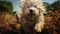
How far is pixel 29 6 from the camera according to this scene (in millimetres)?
3355

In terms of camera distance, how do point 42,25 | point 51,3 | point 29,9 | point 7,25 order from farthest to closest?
point 51,3 → point 7,25 → point 42,25 → point 29,9

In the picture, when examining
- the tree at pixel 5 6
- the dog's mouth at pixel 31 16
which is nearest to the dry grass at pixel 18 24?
the tree at pixel 5 6

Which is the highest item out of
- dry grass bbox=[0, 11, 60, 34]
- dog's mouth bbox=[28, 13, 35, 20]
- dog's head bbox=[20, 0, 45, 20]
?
dog's head bbox=[20, 0, 45, 20]

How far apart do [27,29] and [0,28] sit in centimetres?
40

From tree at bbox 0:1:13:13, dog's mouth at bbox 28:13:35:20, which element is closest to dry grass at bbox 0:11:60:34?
tree at bbox 0:1:13:13

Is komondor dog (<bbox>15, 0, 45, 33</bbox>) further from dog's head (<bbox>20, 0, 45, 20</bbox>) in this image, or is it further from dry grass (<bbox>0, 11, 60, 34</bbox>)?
dry grass (<bbox>0, 11, 60, 34</bbox>)

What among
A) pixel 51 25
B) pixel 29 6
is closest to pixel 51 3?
pixel 51 25

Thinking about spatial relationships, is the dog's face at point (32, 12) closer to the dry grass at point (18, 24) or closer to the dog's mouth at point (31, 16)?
the dog's mouth at point (31, 16)

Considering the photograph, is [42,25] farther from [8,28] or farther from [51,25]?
[8,28]

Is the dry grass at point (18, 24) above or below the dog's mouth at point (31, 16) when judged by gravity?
below

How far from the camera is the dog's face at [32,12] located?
3.32 meters

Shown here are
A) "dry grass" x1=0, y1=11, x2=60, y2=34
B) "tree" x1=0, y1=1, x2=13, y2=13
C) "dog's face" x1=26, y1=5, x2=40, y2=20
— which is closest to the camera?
"dog's face" x1=26, y1=5, x2=40, y2=20

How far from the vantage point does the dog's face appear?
332 centimetres

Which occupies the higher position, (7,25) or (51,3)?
(51,3)
